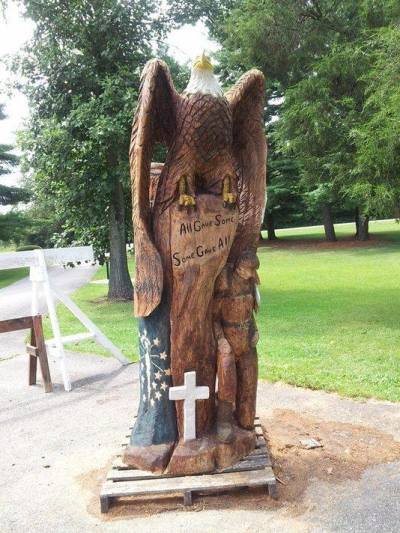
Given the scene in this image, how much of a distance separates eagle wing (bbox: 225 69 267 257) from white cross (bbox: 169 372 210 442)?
3.17ft

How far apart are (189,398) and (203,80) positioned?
7.02ft

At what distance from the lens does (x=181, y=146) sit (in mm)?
3396

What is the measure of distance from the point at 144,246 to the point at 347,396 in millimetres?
3106

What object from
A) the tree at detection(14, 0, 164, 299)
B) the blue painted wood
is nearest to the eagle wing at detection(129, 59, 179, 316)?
the blue painted wood

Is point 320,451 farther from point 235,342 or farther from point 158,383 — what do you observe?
point 158,383

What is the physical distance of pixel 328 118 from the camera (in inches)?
436

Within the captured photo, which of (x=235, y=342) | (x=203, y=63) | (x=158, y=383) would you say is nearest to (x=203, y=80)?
(x=203, y=63)

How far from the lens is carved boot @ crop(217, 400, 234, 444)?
3506 millimetres

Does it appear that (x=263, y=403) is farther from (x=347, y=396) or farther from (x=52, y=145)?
(x=52, y=145)

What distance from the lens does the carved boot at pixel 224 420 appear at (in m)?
3.51

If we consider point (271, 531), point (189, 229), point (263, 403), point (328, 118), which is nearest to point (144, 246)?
point (189, 229)

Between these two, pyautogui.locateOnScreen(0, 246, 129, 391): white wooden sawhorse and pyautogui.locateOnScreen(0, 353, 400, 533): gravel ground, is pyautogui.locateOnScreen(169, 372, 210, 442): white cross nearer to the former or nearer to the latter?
pyautogui.locateOnScreen(0, 353, 400, 533): gravel ground

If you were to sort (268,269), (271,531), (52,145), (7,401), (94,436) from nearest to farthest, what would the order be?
(271,531)
(94,436)
(7,401)
(52,145)
(268,269)

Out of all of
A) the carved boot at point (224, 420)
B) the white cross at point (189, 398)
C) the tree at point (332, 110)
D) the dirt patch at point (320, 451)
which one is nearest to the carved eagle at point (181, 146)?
the white cross at point (189, 398)
